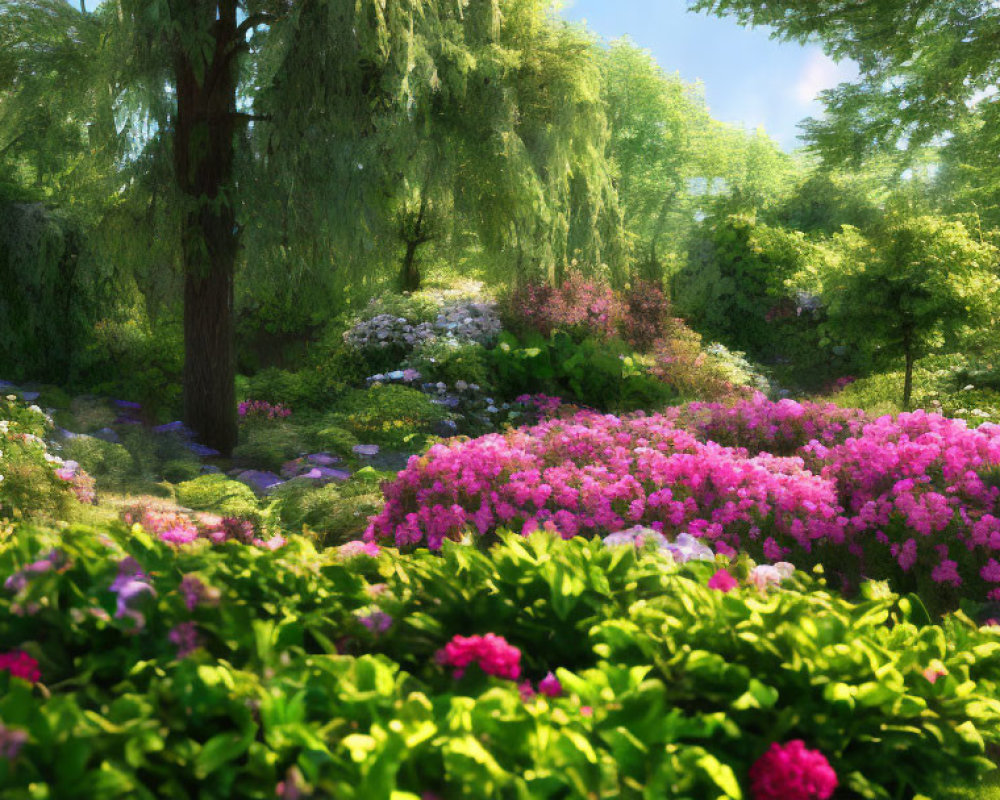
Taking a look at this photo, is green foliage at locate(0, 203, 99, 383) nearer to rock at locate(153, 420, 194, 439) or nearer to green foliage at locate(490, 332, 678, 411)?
rock at locate(153, 420, 194, 439)

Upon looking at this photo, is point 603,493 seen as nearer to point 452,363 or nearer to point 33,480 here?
point 33,480

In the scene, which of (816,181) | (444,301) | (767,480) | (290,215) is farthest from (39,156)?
(816,181)

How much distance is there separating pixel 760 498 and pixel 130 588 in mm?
3337

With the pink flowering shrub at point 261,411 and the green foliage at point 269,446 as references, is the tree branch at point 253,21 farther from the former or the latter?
the pink flowering shrub at point 261,411

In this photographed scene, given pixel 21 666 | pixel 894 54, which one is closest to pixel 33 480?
pixel 21 666

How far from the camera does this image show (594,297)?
13.9m

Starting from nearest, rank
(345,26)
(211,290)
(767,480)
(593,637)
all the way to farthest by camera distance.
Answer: (593,637)
(767,480)
(345,26)
(211,290)

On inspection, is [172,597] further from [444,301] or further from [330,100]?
[444,301]

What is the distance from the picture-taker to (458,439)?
250 inches

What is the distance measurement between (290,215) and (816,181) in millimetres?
22045

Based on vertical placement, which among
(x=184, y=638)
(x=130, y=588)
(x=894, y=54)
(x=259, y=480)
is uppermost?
(x=894, y=54)

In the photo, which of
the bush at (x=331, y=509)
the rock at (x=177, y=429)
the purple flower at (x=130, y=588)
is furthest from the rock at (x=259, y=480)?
the purple flower at (x=130, y=588)

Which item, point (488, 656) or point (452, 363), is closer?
point (488, 656)

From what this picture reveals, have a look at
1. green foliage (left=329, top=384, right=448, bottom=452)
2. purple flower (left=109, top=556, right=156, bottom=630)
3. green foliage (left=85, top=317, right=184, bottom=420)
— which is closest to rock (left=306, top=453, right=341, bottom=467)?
→ green foliage (left=329, top=384, right=448, bottom=452)
